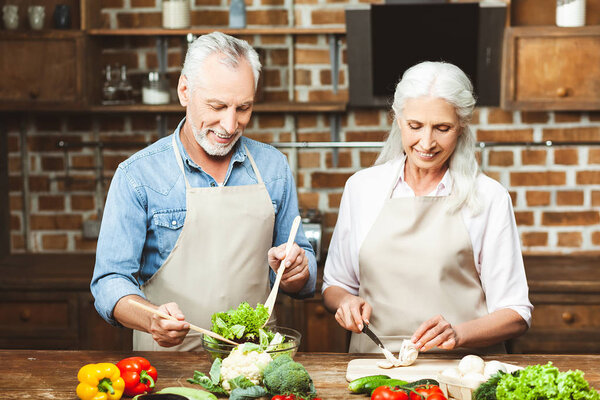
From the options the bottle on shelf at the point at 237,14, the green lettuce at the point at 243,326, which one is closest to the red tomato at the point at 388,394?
the green lettuce at the point at 243,326

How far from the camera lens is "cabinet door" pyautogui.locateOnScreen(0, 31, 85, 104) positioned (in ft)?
11.9

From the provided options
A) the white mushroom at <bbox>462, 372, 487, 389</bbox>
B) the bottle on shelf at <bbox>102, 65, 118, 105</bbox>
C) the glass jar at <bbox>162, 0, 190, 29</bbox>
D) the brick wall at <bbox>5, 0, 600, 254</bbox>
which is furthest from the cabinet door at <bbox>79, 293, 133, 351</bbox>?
the white mushroom at <bbox>462, 372, 487, 389</bbox>

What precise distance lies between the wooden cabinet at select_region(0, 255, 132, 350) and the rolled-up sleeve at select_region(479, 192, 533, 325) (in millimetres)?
1918

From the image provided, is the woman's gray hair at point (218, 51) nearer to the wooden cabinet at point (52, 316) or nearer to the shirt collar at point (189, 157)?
the shirt collar at point (189, 157)

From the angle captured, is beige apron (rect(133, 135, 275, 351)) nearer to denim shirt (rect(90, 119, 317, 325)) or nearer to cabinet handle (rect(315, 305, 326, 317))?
denim shirt (rect(90, 119, 317, 325))

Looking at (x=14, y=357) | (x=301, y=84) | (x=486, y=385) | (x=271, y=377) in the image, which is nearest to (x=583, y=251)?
(x=301, y=84)

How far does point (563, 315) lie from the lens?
11.1 ft

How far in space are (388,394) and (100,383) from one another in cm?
69

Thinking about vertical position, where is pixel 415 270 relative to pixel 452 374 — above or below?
above

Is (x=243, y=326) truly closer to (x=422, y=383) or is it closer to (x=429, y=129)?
(x=422, y=383)

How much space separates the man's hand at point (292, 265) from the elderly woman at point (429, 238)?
0.48ft

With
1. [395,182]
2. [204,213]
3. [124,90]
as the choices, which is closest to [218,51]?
[204,213]

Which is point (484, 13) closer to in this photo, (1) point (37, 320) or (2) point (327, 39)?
(2) point (327, 39)

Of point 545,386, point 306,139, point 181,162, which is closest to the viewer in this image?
point 545,386
